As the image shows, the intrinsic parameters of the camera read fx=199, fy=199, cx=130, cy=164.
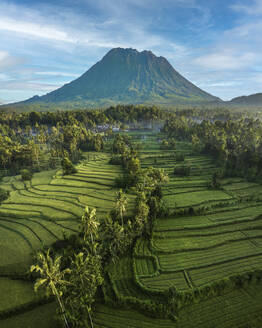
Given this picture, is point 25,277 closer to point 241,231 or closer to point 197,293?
point 197,293

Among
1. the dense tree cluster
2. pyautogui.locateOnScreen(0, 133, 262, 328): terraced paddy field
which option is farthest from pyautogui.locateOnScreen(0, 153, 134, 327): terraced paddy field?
the dense tree cluster

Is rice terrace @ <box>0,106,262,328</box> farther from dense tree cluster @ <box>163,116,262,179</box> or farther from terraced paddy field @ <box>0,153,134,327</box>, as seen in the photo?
dense tree cluster @ <box>163,116,262,179</box>

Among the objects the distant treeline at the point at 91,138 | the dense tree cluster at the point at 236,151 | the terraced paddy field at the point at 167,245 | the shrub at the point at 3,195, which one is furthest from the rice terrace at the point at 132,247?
the distant treeline at the point at 91,138

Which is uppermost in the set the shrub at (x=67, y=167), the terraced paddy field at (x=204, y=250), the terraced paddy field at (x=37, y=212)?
the shrub at (x=67, y=167)

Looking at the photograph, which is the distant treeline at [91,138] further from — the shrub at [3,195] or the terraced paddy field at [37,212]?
the shrub at [3,195]

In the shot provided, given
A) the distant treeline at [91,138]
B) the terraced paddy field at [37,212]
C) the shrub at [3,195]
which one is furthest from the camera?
the distant treeline at [91,138]

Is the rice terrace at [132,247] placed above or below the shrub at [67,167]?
below
